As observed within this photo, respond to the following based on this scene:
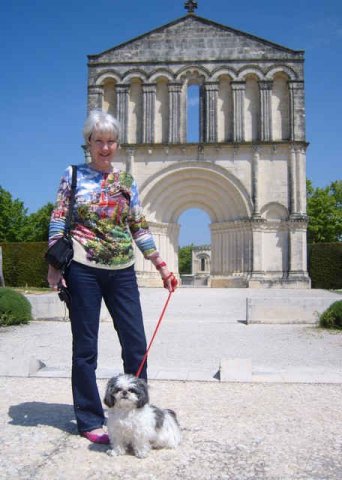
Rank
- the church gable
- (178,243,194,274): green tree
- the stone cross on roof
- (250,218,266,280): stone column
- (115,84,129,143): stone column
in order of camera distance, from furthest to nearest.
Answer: (178,243,194,274): green tree, the stone cross on roof, (115,84,129,143): stone column, the church gable, (250,218,266,280): stone column

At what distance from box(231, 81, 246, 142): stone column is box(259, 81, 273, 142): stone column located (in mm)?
878

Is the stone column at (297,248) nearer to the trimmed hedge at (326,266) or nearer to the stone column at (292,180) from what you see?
the stone column at (292,180)

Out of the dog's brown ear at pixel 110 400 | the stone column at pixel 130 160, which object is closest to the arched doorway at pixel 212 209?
the stone column at pixel 130 160

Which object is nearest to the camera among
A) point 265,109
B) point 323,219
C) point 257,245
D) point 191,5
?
point 257,245

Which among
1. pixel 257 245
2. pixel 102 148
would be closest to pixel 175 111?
pixel 257 245

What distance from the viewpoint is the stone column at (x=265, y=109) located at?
2289cm

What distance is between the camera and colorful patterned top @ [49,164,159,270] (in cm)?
328

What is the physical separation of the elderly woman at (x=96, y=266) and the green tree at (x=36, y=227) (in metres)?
34.6

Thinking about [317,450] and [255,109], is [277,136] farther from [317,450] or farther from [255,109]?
[317,450]

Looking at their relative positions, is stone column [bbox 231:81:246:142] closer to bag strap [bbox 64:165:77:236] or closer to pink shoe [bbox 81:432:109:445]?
bag strap [bbox 64:165:77:236]

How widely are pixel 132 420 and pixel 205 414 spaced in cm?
105

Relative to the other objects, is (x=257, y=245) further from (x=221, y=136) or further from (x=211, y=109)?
(x=211, y=109)

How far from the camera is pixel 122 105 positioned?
23.6 meters

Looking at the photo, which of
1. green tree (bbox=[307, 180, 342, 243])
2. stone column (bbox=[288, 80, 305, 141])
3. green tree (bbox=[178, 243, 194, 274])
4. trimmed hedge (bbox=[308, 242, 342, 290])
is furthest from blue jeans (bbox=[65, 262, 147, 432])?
green tree (bbox=[178, 243, 194, 274])
